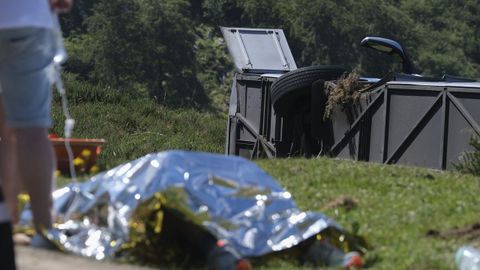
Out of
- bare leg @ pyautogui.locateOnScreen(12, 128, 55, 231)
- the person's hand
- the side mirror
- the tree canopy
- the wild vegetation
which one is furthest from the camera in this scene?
the tree canopy

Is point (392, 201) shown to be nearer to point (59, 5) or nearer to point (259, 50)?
point (59, 5)

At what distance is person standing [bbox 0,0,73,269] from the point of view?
20.0 feet

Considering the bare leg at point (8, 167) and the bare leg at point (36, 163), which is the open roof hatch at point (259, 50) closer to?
the bare leg at point (8, 167)

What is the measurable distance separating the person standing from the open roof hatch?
1333 cm

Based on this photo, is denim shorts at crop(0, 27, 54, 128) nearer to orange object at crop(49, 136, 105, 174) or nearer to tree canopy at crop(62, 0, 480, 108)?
orange object at crop(49, 136, 105, 174)

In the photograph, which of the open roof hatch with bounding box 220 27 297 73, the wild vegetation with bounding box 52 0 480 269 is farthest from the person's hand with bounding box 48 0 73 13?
the open roof hatch with bounding box 220 27 297 73

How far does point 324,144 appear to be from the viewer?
16875 mm

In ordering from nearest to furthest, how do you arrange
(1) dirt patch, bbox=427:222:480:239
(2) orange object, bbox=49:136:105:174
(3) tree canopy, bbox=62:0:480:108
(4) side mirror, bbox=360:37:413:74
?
(1) dirt patch, bbox=427:222:480:239 → (2) orange object, bbox=49:136:105:174 → (4) side mirror, bbox=360:37:413:74 → (3) tree canopy, bbox=62:0:480:108

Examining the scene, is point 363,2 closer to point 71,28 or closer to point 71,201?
point 71,28

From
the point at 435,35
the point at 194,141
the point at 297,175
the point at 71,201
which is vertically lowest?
the point at 435,35

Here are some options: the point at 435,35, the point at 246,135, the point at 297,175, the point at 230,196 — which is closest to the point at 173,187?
the point at 230,196

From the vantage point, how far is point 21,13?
6074 mm

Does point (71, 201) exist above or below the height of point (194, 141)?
above

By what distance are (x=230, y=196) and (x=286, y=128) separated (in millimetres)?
10372
